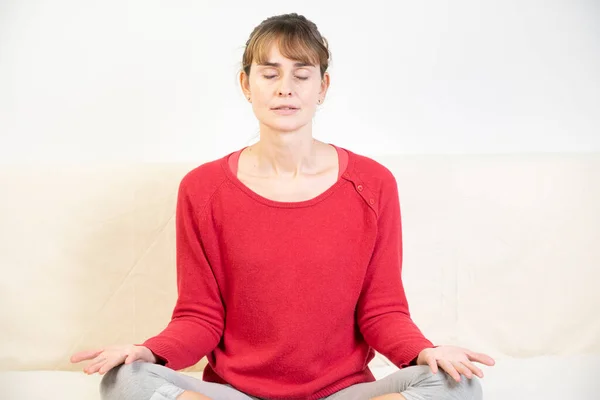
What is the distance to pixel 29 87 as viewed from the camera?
2.31 metres

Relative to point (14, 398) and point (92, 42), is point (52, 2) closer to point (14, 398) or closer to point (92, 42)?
point (92, 42)

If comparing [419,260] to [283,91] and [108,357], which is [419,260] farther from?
[108,357]

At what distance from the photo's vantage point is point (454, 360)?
60.3 inches

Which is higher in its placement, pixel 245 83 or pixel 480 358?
pixel 245 83

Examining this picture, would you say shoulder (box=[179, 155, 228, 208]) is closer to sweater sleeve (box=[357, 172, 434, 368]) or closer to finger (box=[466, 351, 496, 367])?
sweater sleeve (box=[357, 172, 434, 368])

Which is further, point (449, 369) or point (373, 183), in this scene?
point (373, 183)

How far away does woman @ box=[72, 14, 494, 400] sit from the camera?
1.74 m

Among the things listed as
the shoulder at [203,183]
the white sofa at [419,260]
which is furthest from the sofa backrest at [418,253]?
the shoulder at [203,183]

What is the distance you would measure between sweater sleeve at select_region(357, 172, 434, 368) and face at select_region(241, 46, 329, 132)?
249 mm

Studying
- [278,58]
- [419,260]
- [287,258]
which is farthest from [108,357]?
[419,260]

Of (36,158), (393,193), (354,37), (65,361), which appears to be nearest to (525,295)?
(393,193)

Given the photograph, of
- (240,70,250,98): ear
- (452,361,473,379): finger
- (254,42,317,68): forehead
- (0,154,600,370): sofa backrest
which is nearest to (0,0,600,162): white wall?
(0,154,600,370): sofa backrest

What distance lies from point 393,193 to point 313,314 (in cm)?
32

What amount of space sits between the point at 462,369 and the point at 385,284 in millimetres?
338
